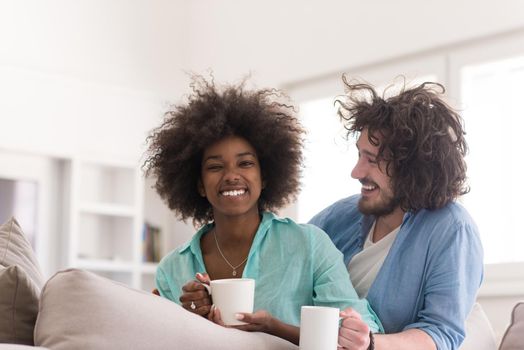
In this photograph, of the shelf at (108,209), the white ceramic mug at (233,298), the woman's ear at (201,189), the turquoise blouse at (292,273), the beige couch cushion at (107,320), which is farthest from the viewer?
the shelf at (108,209)

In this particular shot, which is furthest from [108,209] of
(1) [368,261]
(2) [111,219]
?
(1) [368,261]

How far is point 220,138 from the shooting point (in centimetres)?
233

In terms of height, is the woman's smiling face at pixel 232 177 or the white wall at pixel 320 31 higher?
the white wall at pixel 320 31

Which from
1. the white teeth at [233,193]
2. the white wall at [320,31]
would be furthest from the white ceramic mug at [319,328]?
the white wall at [320,31]

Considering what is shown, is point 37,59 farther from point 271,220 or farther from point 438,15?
point 271,220

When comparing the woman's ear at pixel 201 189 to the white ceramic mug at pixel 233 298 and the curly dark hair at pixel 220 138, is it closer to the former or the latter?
the curly dark hair at pixel 220 138

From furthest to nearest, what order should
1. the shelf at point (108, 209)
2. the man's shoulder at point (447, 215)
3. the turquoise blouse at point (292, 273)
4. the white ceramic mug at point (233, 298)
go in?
1. the shelf at point (108, 209)
2. the man's shoulder at point (447, 215)
3. the turquoise blouse at point (292, 273)
4. the white ceramic mug at point (233, 298)

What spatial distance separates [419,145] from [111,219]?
3.96m

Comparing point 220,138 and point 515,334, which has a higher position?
point 220,138

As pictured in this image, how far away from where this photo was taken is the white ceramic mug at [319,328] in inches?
66.3

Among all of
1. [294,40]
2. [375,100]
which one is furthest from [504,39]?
[375,100]

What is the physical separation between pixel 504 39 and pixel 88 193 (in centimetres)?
281

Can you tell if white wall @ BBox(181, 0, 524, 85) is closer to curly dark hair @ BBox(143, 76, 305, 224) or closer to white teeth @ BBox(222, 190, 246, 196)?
curly dark hair @ BBox(143, 76, 305, 224)

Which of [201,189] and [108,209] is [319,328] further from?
[108,209]
